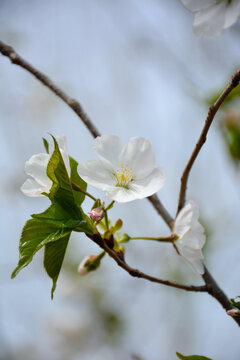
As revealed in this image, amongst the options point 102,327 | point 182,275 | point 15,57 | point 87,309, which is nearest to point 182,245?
point 15,57

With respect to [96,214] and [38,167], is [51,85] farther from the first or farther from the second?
[96,214]

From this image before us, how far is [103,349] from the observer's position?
301 centimetres

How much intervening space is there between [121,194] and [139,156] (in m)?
0.12

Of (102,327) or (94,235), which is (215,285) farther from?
(102,327)

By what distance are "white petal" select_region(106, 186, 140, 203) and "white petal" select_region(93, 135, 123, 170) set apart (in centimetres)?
7

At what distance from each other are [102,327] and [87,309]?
319 mm

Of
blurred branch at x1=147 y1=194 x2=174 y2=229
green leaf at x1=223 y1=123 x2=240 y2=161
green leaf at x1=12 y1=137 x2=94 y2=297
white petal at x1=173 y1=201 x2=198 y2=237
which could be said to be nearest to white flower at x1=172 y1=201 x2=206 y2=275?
white petal at x1=173 y1=201 x2=198 y2=237

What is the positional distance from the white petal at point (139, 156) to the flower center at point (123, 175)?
10 millimetres

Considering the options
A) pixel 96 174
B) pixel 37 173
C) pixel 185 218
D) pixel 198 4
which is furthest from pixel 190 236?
pixel 198 4

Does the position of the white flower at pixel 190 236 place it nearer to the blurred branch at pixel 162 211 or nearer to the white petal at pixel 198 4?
the blurred branch at pixel 162 211

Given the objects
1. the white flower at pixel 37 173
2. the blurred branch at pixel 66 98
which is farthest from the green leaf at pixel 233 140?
the white flower at pixel 37 173

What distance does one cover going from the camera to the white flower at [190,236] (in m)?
0.85

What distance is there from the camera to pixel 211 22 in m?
0.80

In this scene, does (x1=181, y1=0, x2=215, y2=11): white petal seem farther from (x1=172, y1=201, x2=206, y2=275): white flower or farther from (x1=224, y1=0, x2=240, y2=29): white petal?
(x1=172, y1=201, x2=206, y2=275): white flower
